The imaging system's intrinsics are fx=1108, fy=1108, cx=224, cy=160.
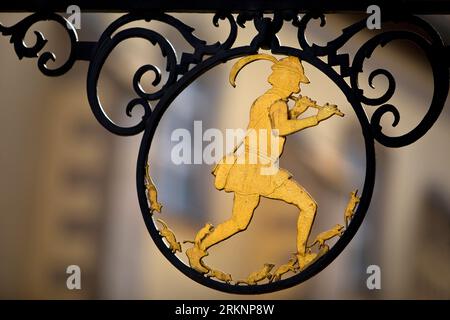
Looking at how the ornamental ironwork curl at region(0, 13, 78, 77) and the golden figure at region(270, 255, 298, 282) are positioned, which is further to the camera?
the ornamental ironwork curl at region(0, 13, 78, 77)

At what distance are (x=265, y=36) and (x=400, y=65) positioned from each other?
47.2 inches

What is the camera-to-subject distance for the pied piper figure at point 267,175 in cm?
201

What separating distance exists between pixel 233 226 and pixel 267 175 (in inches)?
4.4

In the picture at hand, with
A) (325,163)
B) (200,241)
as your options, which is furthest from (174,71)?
(325,163)

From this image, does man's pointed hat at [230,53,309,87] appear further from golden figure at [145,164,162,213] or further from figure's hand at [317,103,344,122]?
golden figure at [145,164,162,213]

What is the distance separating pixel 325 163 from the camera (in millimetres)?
3037

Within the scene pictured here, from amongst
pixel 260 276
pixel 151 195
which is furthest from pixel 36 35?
pixel 260 276

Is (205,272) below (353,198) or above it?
below

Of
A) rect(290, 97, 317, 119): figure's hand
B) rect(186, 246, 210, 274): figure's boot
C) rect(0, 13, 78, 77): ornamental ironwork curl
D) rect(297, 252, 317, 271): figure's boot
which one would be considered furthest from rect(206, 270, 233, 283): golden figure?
rect(0, 13, 78, 77): ornamental ironwork curl

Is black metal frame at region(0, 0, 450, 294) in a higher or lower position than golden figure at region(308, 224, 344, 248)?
higher

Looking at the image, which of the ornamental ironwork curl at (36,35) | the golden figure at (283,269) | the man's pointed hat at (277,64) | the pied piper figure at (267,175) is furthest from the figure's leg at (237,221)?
the ornamental ironwork curl at (36,35)

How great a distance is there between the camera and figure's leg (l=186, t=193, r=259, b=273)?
2014mm

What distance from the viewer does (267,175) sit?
6.63 ft
